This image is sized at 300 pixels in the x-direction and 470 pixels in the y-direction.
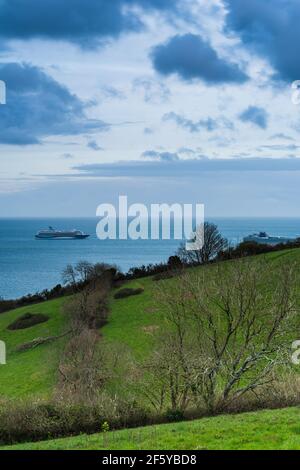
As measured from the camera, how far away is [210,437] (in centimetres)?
1808

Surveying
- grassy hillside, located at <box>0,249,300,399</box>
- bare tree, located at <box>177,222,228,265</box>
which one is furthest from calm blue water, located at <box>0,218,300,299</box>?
grassy hillside, located at <box>0,249,300,399</box>

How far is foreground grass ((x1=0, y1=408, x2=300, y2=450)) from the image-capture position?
55.9ft

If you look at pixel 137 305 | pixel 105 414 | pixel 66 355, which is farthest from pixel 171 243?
pixel 105 414

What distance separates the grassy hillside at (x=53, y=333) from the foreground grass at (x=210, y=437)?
15.7 metres

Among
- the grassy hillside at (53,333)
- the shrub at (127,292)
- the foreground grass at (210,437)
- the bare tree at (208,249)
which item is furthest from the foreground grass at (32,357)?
the bare tree at (208,249)

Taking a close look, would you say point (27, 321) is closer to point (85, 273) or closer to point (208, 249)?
point (85, 273)

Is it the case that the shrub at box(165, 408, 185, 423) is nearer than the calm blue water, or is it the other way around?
A: the shrub at box(165, 408, 185, 423)

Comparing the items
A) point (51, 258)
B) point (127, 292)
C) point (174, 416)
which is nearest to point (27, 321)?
point (127, 292)

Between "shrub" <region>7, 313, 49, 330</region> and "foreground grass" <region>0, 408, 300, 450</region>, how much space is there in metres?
39.3

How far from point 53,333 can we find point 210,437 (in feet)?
126

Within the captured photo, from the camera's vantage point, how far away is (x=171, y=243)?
189m

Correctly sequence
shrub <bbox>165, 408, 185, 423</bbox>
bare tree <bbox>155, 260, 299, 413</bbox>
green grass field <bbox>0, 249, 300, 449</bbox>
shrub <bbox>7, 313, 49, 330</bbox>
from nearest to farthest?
green grass field <bbox>0, 249, 300, 449</bbox>, shrub <bbox>165, 408, 185, 423</bbox>, bare tree <bbox>155, 260, 299, 413</bbox>, shrub <bbox>7, 313, 49, 330</bbox>

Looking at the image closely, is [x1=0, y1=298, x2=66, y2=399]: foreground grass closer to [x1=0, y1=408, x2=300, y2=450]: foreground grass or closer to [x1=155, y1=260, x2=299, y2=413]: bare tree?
[x1=155, y1=260, x2=299, y2=413]: bare tree
